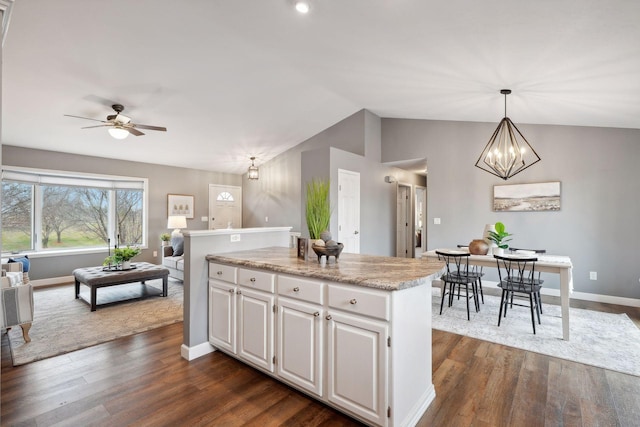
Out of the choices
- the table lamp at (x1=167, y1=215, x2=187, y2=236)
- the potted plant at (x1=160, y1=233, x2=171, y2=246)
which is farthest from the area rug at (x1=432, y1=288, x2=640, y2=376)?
the potted plant at (x1=160, y1=233, x2=171, y2=246)

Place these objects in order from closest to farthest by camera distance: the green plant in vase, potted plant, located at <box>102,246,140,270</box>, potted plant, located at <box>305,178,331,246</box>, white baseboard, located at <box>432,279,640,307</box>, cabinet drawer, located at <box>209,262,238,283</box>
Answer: potted plant, located at <box>305,178,331,246</box> < cabinet drawer, located at <box>209,262,238,283</box> < the green plant in vase < white baseboard, located at <box>432,279,640,307</box> < potted plant, located at <box>102,246,140,270</box>

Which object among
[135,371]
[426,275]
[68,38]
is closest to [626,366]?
[426,275]

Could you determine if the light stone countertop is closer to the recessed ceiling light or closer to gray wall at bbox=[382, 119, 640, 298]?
the recessed ceiling light

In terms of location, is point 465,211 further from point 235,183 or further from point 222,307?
point 235,183

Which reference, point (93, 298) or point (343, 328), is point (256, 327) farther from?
point (93, 298)

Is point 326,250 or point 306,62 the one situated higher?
point 306,62

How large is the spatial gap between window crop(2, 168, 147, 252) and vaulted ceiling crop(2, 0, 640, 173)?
0.78 metres

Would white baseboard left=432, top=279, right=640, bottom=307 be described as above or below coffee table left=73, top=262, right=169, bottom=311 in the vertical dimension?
below

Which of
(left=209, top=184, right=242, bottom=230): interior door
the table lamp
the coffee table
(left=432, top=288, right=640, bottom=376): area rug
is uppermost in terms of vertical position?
(left=209, top=184, right=242, bottom=230): interior door

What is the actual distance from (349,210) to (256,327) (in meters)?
3.74

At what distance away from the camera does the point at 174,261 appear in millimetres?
5539

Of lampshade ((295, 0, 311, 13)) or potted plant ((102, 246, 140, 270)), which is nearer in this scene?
lampshade ((295, 0, 311, 13))

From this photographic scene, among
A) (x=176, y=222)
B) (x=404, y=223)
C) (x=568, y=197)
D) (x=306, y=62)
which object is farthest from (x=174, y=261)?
(x=568, y=197)

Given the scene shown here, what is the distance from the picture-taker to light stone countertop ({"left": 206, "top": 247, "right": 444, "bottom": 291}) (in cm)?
179
